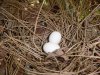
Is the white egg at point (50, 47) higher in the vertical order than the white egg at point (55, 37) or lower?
lower

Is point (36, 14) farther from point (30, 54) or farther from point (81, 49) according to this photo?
point (81, 49)

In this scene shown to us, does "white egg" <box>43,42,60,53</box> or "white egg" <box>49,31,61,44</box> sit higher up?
"white egg" <box>49,31,61,44</box>

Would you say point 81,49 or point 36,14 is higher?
point 36,14

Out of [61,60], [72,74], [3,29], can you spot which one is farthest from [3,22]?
[72,74]

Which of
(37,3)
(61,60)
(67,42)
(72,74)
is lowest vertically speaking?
(72,74)

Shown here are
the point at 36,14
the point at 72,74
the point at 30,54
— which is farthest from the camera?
the point at 36,14

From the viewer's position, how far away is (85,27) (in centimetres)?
172

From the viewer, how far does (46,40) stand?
1.74 metres

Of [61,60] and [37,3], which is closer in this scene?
[61,60]

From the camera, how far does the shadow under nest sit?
1587mm

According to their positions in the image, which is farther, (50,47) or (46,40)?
(46,40)

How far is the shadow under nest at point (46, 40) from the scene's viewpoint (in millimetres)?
1587

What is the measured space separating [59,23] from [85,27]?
182 mm

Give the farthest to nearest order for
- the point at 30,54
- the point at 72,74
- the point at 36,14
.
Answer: the point at 36,14
the point at 30,54
the point at 72,74
